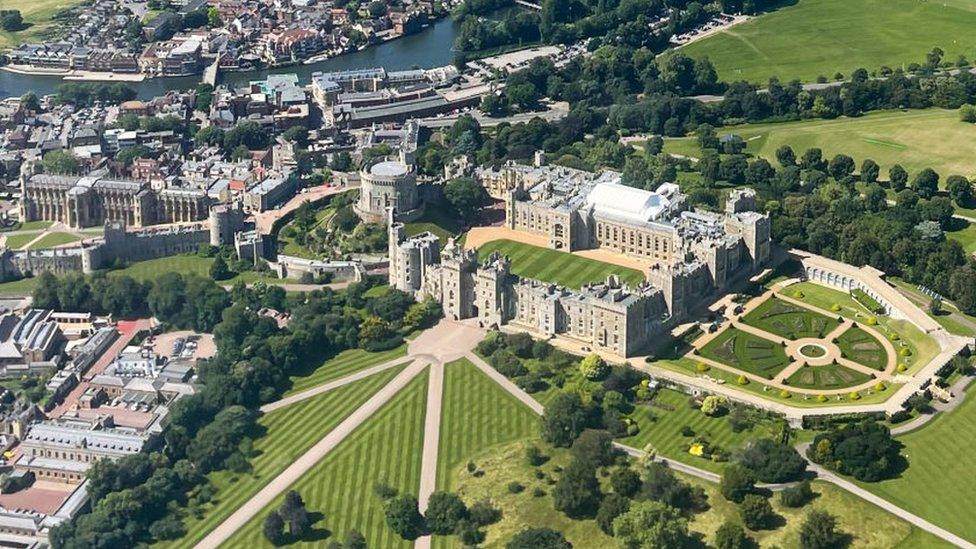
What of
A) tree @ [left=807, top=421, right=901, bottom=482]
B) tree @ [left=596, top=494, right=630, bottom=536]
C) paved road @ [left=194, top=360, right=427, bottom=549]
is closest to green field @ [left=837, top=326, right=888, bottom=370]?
tree @ [left=807, top=421, right=901, bottom=482]

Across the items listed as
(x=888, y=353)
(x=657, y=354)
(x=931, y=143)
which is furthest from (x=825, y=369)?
(x=931, y=143)

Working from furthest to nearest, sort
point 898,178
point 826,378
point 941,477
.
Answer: point 898,178
point 826,378
point 941,477

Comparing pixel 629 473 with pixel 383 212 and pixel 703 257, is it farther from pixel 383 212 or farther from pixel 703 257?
pixel 383 212

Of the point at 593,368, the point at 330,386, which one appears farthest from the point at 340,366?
the point at 593,368

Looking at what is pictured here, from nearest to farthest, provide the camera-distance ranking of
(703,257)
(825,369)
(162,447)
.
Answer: (162,447)
(825,369)
(703,257)

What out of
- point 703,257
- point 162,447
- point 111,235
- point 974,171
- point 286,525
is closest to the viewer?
point 286,525

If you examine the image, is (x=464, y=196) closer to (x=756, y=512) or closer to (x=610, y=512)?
(x=610, y=512)

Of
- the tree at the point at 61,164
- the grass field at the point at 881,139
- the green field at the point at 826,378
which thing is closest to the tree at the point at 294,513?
the green field at the point at 826,378
